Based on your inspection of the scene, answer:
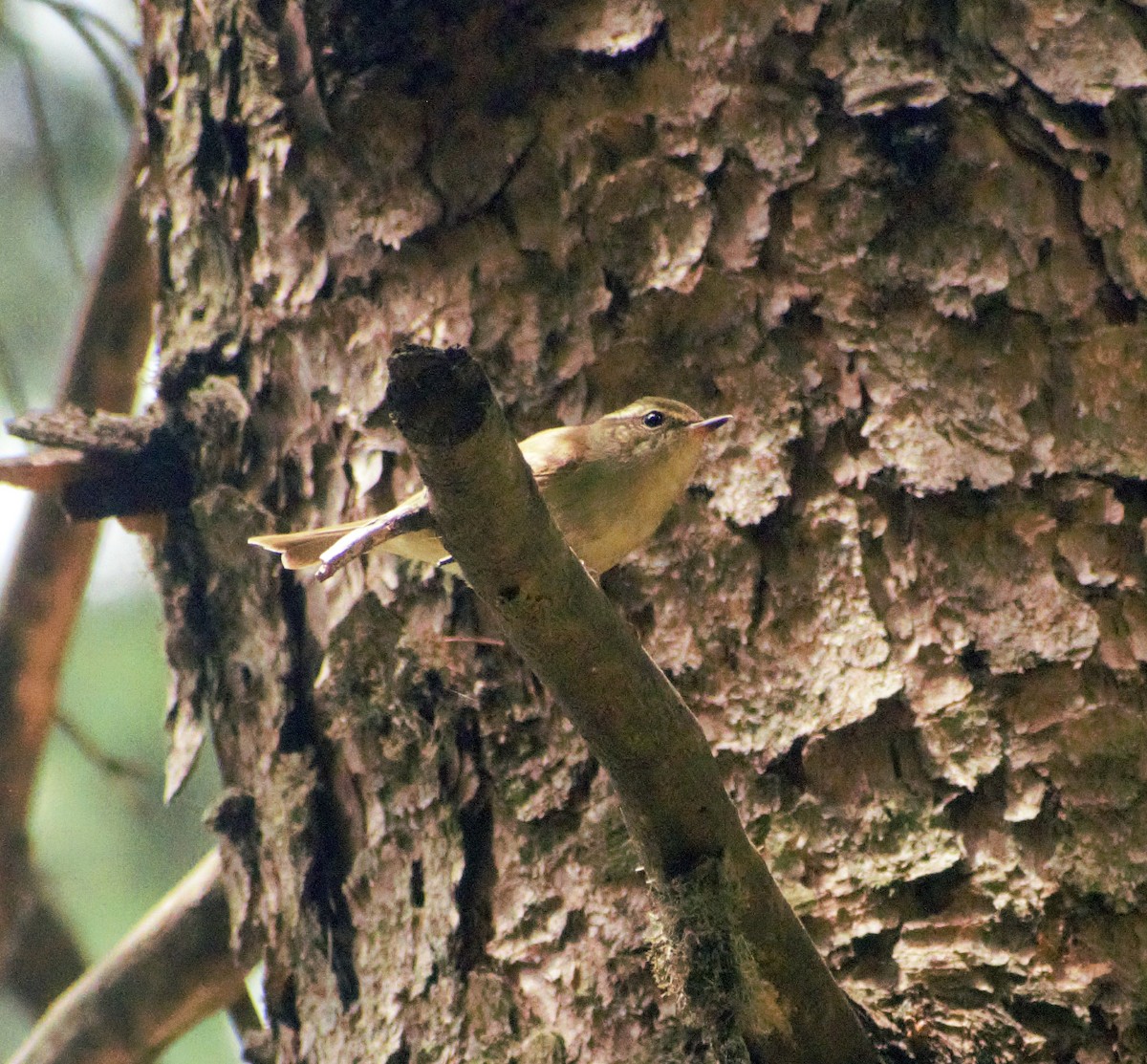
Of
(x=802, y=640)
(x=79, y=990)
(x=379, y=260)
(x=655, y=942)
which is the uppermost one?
(x=379, y=260)

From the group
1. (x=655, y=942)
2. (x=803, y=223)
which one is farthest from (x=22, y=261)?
(x=655, y=942)

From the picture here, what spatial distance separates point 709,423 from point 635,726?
0.84m

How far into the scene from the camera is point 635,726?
1530 millimetres

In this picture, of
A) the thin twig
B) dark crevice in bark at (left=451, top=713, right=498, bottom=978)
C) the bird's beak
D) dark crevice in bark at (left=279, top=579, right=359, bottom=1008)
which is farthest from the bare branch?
the thin twig

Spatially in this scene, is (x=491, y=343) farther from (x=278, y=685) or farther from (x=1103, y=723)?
(x=1103, y=723)

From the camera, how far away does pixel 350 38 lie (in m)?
2.50

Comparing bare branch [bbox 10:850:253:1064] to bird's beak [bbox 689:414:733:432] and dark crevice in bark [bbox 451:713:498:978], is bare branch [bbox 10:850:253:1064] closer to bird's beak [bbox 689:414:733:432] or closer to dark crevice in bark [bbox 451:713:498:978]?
dark crevice in bark [bbox 451:713:498:978]

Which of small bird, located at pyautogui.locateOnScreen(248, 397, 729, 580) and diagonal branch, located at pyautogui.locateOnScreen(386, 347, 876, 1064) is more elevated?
small bird, located at pyautogui.locateOnScreen(248, 397, 729, 580)

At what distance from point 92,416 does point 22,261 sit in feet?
11.1

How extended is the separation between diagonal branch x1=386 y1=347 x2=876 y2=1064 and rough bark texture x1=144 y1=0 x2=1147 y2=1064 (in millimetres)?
276

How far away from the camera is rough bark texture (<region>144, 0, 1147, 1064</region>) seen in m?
1.93

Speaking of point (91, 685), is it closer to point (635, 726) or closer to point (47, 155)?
point (47, 155)

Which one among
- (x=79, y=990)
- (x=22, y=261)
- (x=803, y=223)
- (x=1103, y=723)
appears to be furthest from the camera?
(x=22, y=261)

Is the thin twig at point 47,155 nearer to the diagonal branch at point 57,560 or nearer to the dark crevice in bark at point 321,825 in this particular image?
the diagonal branch at point 57,560
